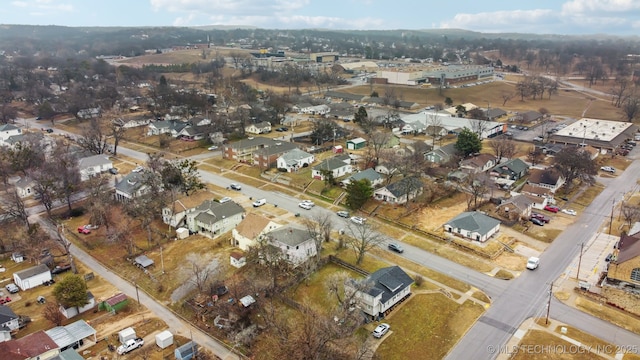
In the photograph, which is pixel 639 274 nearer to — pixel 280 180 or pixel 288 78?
pixel 280 180

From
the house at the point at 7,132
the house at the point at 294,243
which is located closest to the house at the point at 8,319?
the house at the point at 294,243

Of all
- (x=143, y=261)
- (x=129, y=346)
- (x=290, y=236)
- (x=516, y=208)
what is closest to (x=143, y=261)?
(x=143, y=261)

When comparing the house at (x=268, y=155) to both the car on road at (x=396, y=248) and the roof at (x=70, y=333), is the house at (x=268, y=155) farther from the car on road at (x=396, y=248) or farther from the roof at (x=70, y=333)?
the roof at (x=70, y=333)

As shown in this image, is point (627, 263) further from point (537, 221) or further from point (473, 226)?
point (473, 226)

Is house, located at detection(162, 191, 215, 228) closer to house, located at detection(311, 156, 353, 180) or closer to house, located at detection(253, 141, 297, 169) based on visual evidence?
house, located at detection(253, 141, 297, 169)

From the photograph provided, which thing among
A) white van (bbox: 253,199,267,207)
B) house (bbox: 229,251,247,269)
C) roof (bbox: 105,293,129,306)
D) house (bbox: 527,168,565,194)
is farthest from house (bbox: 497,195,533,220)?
roof (bbox: 105,293,129,306)

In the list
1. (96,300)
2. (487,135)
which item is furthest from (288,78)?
(96,300)
